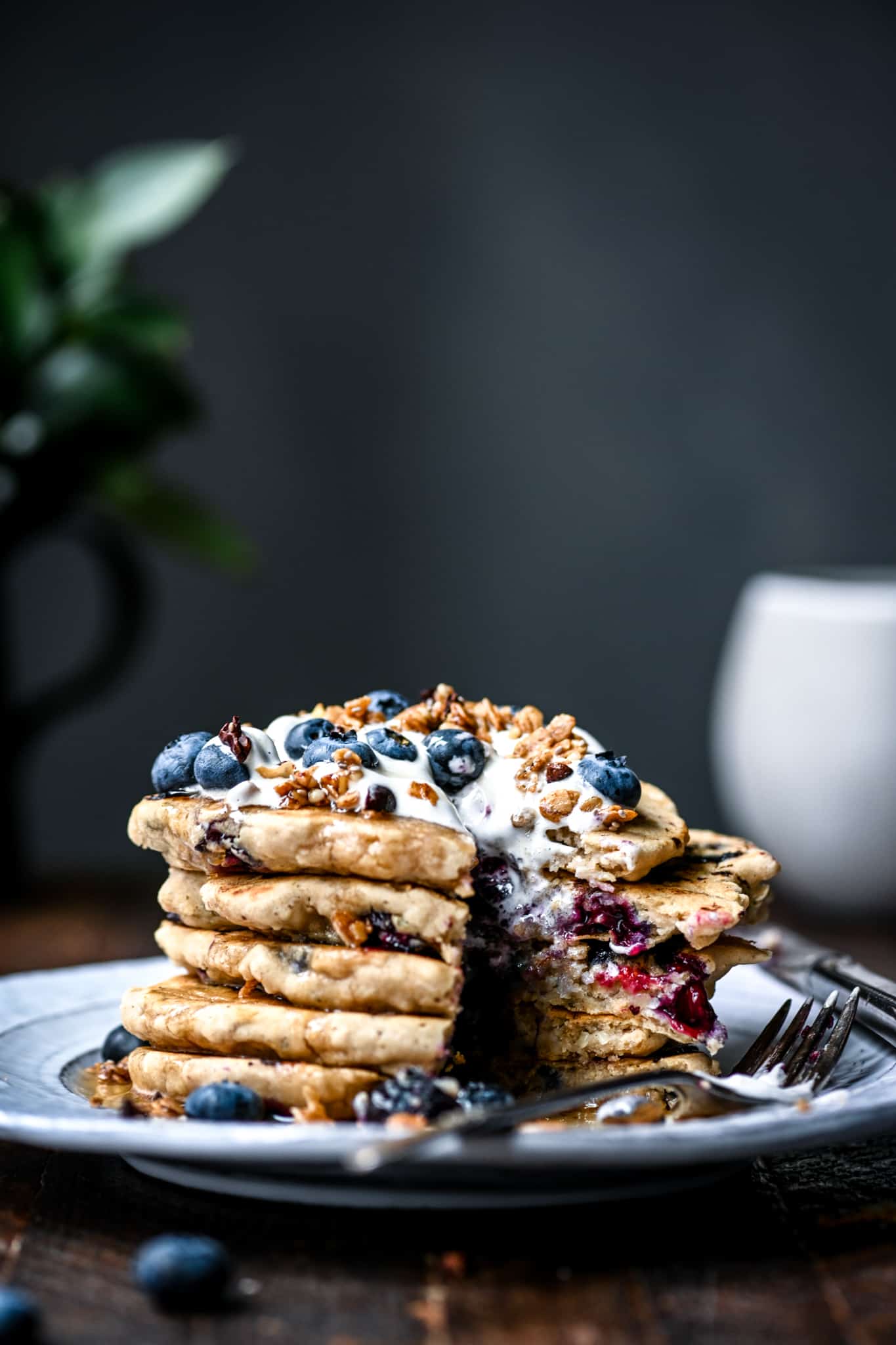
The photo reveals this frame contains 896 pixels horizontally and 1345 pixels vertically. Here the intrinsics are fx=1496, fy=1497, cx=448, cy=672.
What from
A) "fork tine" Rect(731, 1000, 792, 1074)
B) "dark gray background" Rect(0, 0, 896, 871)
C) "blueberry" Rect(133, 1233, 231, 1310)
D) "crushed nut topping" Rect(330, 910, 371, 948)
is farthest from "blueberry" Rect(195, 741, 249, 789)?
"dark gray background" Rect(0, 0, 896, 871)

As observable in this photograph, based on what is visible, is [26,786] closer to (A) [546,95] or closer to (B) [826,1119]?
(A) [546,95]

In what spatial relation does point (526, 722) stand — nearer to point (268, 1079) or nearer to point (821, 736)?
point (268, 1079)

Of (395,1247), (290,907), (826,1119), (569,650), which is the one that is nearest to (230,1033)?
(290,907)

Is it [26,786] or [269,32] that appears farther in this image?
[26,786]

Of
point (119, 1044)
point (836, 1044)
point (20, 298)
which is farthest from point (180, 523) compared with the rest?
point (836, 1044)

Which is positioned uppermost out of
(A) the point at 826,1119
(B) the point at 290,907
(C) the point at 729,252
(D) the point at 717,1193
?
(C) the point at 729,252

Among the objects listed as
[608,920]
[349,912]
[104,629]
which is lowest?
[608,920]
